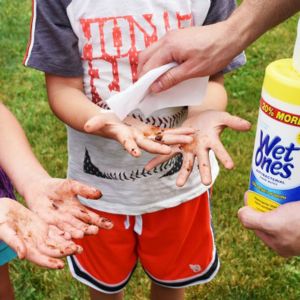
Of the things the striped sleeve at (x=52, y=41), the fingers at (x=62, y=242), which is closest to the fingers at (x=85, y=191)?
the fingers at (x=62, y=242)

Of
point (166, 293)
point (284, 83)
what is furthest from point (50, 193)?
point (166, 293)

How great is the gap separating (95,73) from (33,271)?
1.10m

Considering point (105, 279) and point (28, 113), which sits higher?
point (105, 279)

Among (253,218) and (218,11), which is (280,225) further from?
(218,11)

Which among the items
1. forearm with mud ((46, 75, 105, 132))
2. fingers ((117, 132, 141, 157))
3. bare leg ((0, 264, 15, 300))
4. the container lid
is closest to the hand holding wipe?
the container lid

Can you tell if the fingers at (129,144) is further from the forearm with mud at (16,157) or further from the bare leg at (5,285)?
the bare leg at (5,285)

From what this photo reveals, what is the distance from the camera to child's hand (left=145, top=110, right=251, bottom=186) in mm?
1364

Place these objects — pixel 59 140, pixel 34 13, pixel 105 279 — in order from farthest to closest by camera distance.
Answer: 1. pixel 59 140
2. pixel 105 279
3. pixel 34 13

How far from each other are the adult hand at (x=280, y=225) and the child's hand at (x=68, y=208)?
1.10 feet

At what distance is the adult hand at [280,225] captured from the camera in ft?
4.12

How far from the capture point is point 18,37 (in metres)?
4.05

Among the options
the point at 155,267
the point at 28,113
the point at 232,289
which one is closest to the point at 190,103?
the point at 155,267

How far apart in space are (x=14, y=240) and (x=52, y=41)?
0.55 meters

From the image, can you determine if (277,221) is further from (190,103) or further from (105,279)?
(105,279)
